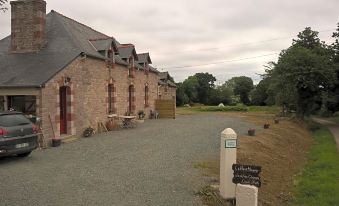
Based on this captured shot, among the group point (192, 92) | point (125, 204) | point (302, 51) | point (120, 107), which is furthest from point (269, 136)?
point (192, 92)

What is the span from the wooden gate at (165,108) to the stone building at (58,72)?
823 cm

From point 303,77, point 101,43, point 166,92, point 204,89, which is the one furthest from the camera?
point 204,89

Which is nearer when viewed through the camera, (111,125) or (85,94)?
(85,94)

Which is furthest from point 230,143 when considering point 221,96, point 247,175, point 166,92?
point 221,96

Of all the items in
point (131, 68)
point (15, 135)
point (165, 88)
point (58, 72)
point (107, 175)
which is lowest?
point (107, 175)

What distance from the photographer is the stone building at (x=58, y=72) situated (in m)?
17.0

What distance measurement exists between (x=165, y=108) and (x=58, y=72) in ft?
59.0

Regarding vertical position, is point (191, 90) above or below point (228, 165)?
above

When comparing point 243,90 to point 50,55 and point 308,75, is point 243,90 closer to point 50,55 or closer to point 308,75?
point 308,75

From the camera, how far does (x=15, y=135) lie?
12094 mm

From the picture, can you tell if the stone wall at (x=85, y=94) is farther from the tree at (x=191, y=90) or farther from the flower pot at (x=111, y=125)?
the tree at (x=191, y=90)

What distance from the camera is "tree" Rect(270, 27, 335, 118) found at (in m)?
35.9

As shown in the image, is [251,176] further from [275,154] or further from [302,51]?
[302,51]

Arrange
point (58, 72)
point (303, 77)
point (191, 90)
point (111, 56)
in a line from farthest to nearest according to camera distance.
A: point (191, 90), point (303, 77), point (111, 56), point (58, 72)
